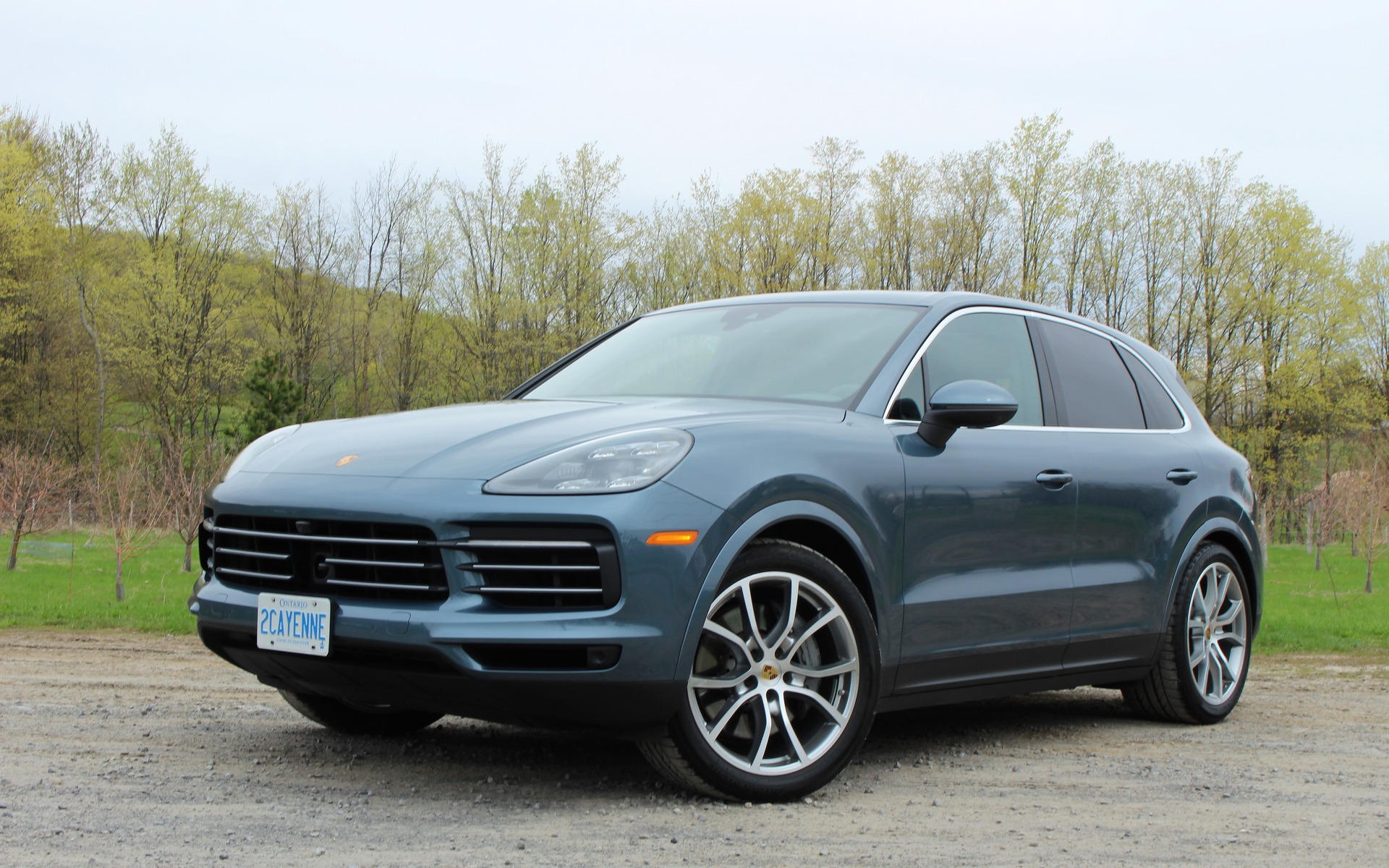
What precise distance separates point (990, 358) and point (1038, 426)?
12.9 inches

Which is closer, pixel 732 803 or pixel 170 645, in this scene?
pixel 732 803

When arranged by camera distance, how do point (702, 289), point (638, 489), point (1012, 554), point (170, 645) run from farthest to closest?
point (702, 289), point (170, 645), point (1012, 554), point (638, 489)

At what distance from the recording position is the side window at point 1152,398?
19.3 feet

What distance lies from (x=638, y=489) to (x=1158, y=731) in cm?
319

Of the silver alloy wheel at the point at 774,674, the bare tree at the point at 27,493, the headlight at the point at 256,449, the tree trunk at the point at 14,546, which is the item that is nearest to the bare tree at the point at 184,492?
the bare tree at the point at 27,493

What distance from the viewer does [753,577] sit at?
383 cm

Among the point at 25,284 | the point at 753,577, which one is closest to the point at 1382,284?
the point at 25,284

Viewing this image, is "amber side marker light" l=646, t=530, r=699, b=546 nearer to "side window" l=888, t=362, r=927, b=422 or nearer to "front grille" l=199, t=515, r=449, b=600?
"front grille" l=199, t=515, r=449, b=600

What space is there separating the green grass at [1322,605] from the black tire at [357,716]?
7.32m

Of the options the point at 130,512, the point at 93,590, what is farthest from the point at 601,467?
the point at 93,590

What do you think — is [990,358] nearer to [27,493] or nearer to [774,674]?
[774,674]

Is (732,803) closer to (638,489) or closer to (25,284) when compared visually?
(638,489)

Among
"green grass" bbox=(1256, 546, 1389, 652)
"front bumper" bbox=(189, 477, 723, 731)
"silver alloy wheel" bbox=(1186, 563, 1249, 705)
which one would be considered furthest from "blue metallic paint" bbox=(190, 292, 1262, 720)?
"green grass" bbox=(1256, 546, 1389, 652)

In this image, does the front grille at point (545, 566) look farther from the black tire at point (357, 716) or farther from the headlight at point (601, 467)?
the black tire at point (357, 716)
